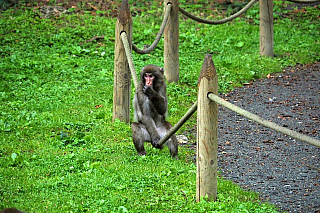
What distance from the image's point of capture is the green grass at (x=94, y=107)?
16.5 ft

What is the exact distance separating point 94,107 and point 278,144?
3.01 meters

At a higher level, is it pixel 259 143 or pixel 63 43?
pixel 63 43

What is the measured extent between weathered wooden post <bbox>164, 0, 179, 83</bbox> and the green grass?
0.83ft

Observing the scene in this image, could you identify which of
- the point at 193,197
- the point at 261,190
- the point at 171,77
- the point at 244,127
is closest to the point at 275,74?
the point at 171,77

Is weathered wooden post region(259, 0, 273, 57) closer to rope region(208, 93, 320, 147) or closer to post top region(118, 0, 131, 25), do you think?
post top region(118, 0, 131, 25)

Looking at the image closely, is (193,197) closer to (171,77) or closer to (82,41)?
(171,77)

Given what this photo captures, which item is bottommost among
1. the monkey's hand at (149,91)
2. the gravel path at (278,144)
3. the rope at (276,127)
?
the gravel path at (278,144)

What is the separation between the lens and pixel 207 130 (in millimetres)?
4656

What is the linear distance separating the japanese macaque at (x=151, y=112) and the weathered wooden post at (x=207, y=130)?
1465 mm

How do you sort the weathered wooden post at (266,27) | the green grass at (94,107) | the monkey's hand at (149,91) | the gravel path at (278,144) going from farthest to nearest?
the weathered wooden post at (266,27) → the monkey's hand at (149,91) → the gravel path at (278,144) → the green grass at (94,107)

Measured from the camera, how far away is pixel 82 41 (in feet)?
38.1

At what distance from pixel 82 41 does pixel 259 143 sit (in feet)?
19.3

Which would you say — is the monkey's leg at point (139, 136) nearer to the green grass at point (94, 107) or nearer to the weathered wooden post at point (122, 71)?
the green grass at point (94, 107)

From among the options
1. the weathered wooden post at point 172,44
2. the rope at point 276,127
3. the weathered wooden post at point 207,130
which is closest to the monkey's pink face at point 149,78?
the weathered wooden post at point 207,130
